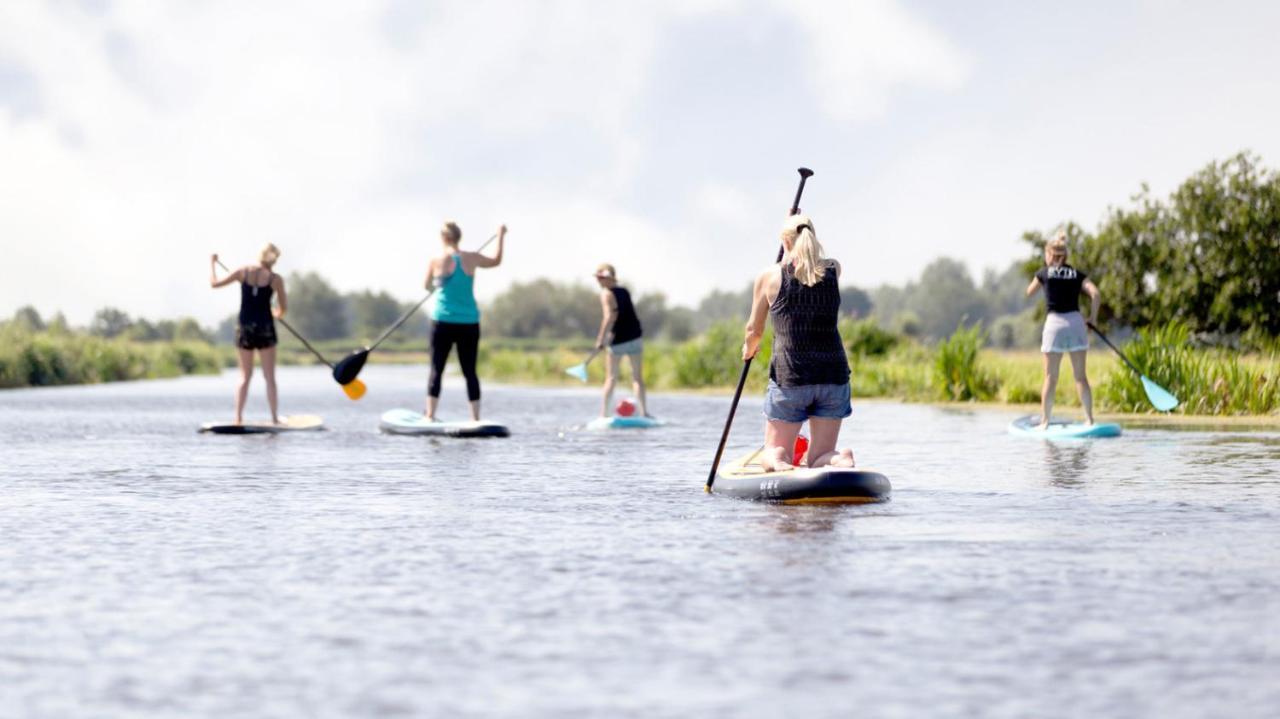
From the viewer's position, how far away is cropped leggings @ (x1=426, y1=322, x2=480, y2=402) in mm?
16812

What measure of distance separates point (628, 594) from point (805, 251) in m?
4.01

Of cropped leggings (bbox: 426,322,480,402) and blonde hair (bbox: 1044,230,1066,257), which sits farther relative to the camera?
cropped leggings (bbox: 426,322,480,402)

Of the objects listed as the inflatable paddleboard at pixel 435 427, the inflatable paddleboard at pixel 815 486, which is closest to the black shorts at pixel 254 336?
the inflatable paddleboard at pixel 435 427

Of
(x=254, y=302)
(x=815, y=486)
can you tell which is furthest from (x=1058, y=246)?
(x=254, y=302)

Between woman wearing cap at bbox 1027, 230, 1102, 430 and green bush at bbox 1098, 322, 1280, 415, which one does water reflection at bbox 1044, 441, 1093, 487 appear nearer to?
woman wearing cap at bbox 1027, 230, 1102, 430

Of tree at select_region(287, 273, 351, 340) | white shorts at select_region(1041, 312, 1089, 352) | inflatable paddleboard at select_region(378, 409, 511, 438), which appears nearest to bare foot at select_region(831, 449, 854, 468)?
white shorts at select_region(1041, 312, 1089, 352)

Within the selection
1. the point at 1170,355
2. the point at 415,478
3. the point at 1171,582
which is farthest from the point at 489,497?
the point at 1170,355

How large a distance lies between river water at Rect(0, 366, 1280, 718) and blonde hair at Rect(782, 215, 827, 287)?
4.93 ft

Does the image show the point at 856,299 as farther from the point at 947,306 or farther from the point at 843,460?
the point at 843,460

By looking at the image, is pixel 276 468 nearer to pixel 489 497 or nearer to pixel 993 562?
pixel 489 497

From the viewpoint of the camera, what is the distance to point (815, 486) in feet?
32.4

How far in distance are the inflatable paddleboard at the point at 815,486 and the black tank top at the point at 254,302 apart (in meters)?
8.54

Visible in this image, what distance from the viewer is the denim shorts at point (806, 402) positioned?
10.2 meters

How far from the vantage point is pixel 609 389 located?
19.4 metres
